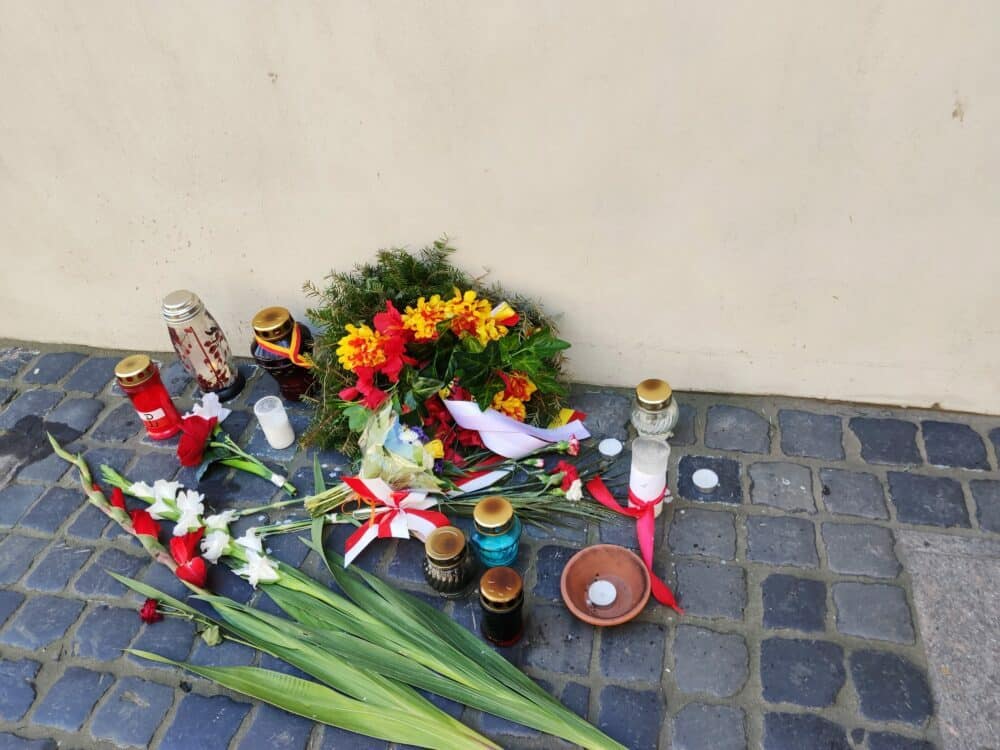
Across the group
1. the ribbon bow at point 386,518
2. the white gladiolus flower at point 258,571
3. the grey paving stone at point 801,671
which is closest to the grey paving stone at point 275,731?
the white gladiolus flower at point 258,571

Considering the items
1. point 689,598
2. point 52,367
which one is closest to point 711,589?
point 689,598

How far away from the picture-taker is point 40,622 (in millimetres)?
2596

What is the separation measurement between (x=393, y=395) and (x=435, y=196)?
2.42 feet

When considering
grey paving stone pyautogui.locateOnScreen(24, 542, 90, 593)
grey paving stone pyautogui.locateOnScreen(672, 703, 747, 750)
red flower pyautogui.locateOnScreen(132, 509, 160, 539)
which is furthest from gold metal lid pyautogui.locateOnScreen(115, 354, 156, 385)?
grey paving stone pyautogui.locateOnScreen(672, 703, 747, 750)

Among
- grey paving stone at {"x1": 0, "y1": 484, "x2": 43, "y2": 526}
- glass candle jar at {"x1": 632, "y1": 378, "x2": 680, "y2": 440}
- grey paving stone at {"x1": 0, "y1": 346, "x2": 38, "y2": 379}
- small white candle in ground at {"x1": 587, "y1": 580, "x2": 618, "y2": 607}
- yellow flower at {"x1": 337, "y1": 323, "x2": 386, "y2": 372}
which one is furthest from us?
grey paving stone at {"x1": 0, "y1": 346, "x2": 38, "y2": 379}

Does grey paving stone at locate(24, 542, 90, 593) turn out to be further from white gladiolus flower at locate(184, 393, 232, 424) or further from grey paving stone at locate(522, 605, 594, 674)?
grey paving stone at locate(522, 605, 594, 674)

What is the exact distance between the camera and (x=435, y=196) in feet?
9.29

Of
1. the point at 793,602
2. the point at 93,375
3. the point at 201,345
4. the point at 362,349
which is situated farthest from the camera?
the point at 93,375

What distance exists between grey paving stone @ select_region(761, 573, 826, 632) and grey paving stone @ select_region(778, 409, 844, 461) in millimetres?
576

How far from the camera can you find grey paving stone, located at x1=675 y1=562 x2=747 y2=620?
2.41 meters

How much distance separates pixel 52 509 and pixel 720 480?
8.24 feet

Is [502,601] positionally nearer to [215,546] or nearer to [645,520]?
[645,520]

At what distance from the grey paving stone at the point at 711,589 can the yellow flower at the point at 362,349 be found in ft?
4.10

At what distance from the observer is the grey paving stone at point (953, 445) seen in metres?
2.80
